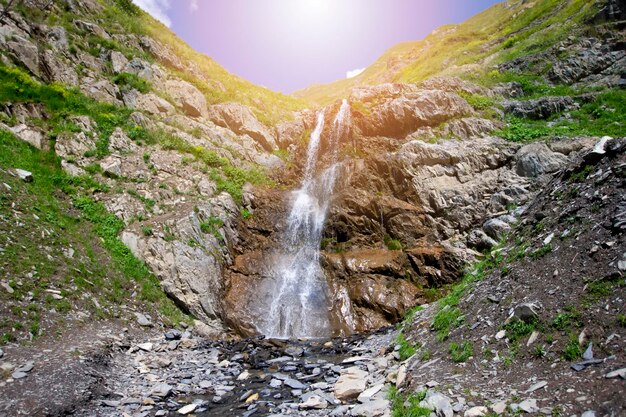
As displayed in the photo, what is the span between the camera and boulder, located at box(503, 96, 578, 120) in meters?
26.8

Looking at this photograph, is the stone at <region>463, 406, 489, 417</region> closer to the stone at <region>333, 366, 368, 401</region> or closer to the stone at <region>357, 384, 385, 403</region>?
the stone at <region>357, 384, 385, 403</region>

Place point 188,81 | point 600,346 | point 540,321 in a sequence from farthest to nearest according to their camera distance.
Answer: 1. point 188,81
2. point 540,321
3. point 600,346

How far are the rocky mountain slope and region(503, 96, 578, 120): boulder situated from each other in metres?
0.26

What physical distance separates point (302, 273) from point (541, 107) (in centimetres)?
2398

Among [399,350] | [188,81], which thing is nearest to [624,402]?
[399,350]

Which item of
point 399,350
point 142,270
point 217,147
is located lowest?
point 399,350

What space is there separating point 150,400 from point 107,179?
15.2m

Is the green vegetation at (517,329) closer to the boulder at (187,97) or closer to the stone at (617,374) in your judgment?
the stone at (617,374)

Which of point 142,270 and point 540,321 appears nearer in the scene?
point 540,321

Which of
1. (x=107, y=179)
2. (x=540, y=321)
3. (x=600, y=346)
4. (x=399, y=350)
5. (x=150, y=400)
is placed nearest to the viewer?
(x=600, y=346)

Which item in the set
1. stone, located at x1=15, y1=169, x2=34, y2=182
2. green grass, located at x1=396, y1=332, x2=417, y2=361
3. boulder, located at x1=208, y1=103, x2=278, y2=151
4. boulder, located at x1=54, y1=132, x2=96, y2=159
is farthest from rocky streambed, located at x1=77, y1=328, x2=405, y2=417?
boulder, located at x1=208, y1=103, x2=278, y2=151

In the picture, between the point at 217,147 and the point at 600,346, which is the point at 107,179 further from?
the point at 600,346

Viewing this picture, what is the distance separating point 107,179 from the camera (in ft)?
66.8

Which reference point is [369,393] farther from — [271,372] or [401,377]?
[271,372]
